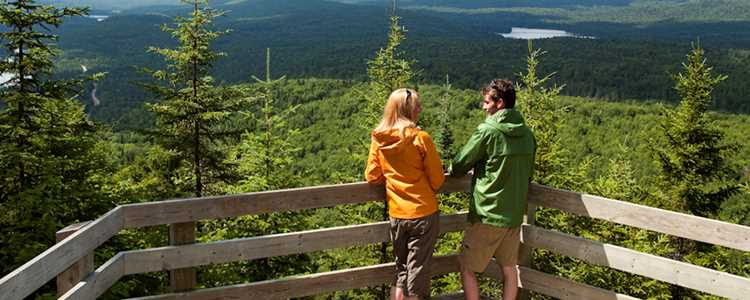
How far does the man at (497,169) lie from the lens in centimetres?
445

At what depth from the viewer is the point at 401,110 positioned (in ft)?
14.4

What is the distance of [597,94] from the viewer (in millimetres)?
146000

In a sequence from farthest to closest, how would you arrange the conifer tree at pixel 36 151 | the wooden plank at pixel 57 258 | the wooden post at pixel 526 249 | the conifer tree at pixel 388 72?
the conifer tree at pixel 388 72, the conifer tree at pixel 36 151, the wooden post at pixel 526 249, the wooden plank at pixel 57 258

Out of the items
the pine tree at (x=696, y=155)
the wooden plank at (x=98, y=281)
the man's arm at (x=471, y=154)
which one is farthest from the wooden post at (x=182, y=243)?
the pine tree at (x=696, y=155)

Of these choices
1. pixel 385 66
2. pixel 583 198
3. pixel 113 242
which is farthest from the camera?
pixel 385 66

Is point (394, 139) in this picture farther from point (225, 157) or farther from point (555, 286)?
point (225, 157)

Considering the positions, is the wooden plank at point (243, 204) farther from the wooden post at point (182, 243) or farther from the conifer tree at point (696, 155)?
the conifer tree at point (696, 155)

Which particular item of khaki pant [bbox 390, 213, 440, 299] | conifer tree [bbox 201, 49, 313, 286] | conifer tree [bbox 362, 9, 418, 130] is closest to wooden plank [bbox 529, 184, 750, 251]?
khaki pant [bbox 390, 213, 440, 299]

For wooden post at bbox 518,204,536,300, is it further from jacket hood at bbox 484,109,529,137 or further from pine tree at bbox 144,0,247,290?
pine tree at bbox 144,0,247,290

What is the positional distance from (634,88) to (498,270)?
159 m

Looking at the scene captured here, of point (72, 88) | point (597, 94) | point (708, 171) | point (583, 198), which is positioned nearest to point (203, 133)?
point (72, 88)

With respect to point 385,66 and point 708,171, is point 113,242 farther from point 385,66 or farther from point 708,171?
point 708,171

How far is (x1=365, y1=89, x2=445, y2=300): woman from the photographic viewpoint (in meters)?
4.38

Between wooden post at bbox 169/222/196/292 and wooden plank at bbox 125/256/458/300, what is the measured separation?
0.07m
